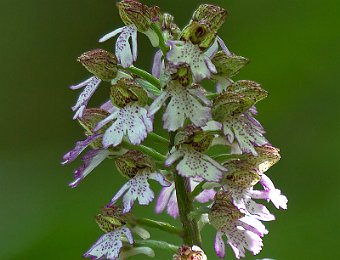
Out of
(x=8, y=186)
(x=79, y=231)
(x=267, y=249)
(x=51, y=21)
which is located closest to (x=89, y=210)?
(x=79, y=231)

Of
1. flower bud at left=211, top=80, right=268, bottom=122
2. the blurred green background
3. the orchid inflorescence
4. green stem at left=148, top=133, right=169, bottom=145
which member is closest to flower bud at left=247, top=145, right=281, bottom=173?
the orchid inflorescence

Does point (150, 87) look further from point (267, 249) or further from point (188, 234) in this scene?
point (267, 249)

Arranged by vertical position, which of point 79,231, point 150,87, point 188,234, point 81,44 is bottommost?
point 79,231

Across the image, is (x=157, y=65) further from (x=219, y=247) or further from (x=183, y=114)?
(x=219, y=247)

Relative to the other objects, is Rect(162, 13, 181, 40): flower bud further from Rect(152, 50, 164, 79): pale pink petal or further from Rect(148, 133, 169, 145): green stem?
Rect(148, 133, 169, 145): green stem

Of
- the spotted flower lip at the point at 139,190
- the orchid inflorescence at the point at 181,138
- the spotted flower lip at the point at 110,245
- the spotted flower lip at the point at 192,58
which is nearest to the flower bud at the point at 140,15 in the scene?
the orchid inflorescence at the point at 181,138

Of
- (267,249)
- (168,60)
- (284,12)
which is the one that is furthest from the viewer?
(284,12)

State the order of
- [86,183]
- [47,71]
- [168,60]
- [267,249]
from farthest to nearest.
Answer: [47,71] → [86,183] → [267,249] → [168,60]

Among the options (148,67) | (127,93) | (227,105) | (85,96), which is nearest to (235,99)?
(227,105)

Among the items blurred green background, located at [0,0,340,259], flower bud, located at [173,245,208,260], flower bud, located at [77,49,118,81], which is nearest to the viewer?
flower bud, located at [173,245,208,260]
